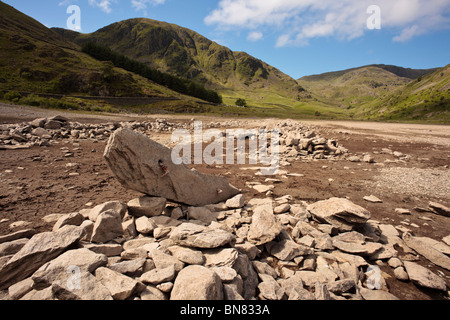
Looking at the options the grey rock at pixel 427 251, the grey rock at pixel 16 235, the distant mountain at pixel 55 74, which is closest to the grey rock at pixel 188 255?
the grey rock at pixel 16 235

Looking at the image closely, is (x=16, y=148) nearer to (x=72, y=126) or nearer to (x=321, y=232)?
(x=72, y=126)

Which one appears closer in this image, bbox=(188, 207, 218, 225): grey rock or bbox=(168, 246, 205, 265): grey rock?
bbox=(168, 246, 205, 265): grey rock

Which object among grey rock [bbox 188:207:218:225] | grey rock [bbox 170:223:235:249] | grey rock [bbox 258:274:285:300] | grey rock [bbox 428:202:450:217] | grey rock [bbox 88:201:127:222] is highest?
grey rock [bbox 88:201:127:222]

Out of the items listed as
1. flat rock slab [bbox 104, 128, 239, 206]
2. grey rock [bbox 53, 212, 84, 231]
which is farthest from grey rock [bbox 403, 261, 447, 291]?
grey rock [bbox 53, 212, 84, 231]

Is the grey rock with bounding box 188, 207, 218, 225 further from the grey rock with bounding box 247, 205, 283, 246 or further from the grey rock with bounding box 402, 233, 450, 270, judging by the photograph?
the grey rock with bounding box 402, 233, 450, 270

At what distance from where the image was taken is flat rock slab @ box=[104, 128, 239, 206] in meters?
4.76

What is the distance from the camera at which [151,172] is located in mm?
5051

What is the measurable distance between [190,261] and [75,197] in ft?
16.7

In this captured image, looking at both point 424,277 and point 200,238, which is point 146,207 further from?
point 424,277

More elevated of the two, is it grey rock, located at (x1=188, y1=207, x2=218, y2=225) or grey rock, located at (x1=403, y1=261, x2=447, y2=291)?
grey rock, located at (x1=188, y1=207, x2=218, y2=225)

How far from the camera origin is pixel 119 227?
422 cm

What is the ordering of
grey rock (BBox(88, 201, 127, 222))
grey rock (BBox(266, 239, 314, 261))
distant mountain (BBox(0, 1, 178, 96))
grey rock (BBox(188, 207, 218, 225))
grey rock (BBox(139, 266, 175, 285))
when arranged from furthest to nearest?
distant mountain (BBox(0, 1, 178, 96)), grey rock (BBox(188, 207, 218, 225)), grey rock (BBox(88, 201, 127, 222)), grey rock (BBox(266, 239, 314, 261)), grey rock (BBox(139, 266, 175, 285))

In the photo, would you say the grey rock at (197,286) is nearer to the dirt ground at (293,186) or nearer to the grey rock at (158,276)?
the grey rock at (158,276)

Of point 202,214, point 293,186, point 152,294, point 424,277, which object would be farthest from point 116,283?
point 293,186
